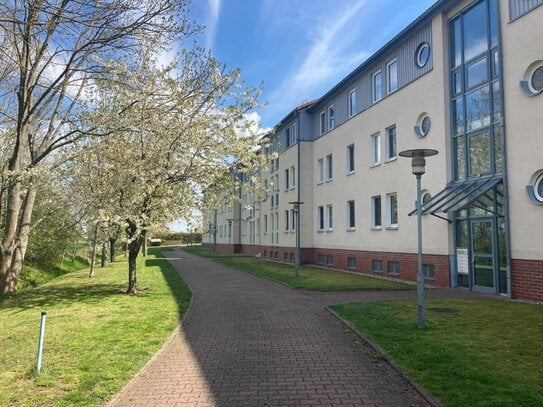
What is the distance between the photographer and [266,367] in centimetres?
657

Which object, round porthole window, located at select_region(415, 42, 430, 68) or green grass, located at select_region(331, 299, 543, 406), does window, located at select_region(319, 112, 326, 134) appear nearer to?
round porthole window, located at select_region(415, 42, 430, 68)

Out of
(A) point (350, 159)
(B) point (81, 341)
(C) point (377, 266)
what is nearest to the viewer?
(B) point (81, 341)

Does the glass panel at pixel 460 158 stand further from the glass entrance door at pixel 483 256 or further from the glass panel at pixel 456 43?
the glass panel at pixel 456 43

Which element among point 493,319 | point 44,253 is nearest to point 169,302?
point 493,319

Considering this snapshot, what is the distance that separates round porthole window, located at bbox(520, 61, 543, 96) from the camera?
486 inches

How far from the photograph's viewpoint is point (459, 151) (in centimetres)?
1577

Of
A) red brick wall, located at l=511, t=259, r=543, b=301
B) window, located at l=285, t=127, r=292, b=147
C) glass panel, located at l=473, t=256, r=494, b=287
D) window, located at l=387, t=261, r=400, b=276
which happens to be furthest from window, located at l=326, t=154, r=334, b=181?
red brick wall, located at l=511, t=259, r=543, b=301

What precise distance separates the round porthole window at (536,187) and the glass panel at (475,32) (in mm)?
4408

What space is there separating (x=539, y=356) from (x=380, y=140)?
1506 cm

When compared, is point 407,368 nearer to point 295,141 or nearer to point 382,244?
point 382,244

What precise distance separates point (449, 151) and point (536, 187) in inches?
156

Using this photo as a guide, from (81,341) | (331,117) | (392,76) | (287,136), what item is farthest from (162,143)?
(287,136)

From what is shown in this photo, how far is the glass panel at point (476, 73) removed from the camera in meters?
14.6

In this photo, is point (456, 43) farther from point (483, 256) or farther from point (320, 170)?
point (320, 170)
